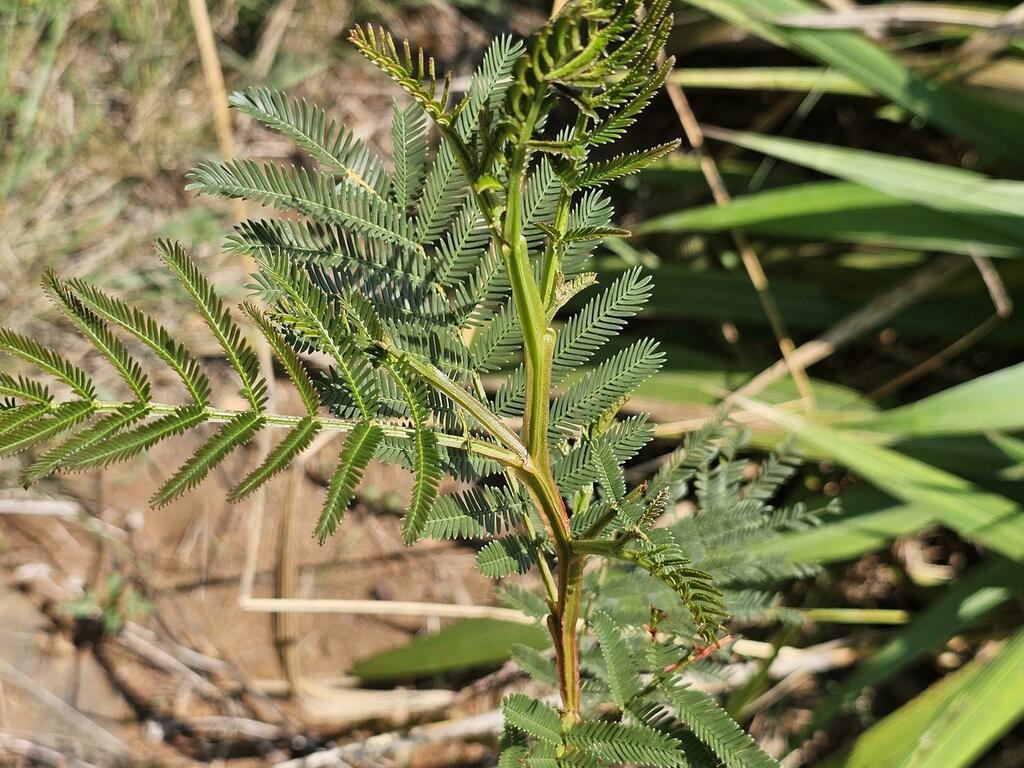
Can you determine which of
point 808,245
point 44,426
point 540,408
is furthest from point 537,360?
point 808,245

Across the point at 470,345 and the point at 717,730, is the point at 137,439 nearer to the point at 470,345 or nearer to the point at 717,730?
the point at 470,345

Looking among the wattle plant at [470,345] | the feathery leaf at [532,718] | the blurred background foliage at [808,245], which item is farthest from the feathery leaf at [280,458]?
the blurred background foliage at [808,245]

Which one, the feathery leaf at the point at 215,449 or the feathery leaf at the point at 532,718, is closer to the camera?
the feathery leaf at the point at 215,449

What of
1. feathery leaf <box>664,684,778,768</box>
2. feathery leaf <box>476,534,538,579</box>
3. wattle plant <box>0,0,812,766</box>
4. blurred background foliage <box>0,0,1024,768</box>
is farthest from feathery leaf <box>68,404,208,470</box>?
blurred background foliage <box>0,0,1024,768</box>

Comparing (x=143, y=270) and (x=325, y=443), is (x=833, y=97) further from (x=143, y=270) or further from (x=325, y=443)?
(x=143, y=270)

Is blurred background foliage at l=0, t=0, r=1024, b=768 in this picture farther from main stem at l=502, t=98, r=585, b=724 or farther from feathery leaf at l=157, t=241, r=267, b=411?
feathery leaf at l=157, t=241, r=267, b=411

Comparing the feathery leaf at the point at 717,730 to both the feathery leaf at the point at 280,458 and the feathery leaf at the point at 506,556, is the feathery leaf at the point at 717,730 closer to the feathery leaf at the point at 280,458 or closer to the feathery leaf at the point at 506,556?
the feathery leaf at the point at 506,556

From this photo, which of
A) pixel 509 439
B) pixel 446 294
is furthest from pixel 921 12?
pixel 509 439
